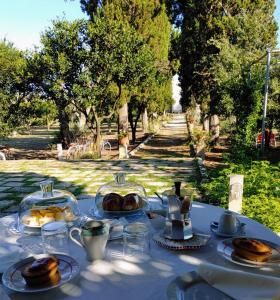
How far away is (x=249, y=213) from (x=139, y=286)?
294 cm

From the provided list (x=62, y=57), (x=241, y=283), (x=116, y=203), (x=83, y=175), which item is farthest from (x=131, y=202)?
(x=62, y=57)

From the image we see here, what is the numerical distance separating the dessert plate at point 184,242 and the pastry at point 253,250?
17cm

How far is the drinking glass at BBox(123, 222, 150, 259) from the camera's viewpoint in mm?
1512

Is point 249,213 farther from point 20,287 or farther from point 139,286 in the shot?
point 20,287

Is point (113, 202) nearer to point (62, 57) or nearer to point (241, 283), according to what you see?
point (241, 283)

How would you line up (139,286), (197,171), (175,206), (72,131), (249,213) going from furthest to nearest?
(72,131) < (197,171) < (249,213) < (175,206) < (139,286)

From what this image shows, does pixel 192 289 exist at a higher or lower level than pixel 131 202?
lower

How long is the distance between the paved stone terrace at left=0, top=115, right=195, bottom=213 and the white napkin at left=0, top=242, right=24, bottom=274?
348 cm

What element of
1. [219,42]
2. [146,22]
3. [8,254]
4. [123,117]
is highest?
[146,22]

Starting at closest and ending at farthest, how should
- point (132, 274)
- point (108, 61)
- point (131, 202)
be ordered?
point (132, 274) < point (131, 202) < point (108, 61)

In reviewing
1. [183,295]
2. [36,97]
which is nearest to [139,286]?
[183,295]

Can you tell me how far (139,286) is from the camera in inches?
49.1

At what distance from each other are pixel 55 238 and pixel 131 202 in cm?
56

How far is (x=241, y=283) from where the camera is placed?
118cm
